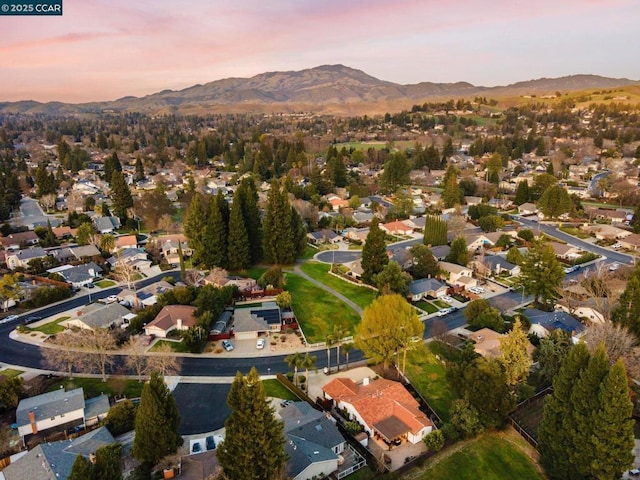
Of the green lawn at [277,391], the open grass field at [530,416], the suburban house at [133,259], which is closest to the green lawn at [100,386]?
the green lawn at [277,391]

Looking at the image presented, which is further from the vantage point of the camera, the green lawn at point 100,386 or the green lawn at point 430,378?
the green lawn at point 100,386

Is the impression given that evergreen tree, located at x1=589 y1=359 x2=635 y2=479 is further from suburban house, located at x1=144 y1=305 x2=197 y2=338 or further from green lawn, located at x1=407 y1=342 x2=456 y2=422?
suburban house, located at x1=144 y1=305 x2=197 y2=338

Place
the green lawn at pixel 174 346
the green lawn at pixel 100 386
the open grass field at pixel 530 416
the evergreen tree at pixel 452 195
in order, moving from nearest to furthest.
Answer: the open grass field at pixel 530 416
the green lawn at pixel 100 386
the green lawn at pixel 174 346
the evergreen tree at pixel 452 195

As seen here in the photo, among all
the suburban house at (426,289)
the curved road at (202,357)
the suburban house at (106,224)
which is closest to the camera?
the curved road at (202,357)

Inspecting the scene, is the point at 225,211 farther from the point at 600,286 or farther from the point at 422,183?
the point at 422,183

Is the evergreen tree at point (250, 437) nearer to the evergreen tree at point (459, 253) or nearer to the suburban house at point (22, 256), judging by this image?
the evergreen tree at point (459, 253)

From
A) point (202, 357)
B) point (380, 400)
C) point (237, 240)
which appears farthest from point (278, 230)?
point (380, 400)

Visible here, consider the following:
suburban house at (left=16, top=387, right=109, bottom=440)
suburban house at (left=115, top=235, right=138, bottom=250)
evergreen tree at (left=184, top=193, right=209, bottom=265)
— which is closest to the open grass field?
suburban house at (left=16, top=387, right=109, bottom=440)
